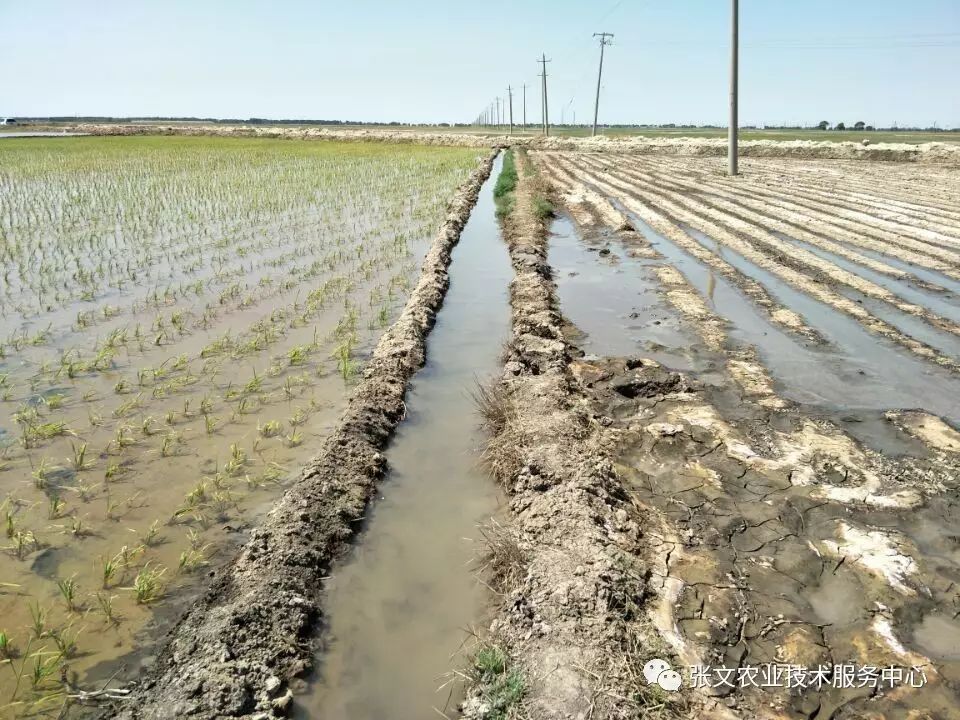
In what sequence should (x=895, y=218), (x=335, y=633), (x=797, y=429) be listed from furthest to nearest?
(x=895, y=218) → (x=797, y=429) → (x=335, y=633)

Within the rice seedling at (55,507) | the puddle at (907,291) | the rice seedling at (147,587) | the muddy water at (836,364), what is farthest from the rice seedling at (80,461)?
the puddle at (907,291)

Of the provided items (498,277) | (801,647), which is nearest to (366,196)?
(498,277)

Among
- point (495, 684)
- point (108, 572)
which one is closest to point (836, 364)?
point (495, 684)

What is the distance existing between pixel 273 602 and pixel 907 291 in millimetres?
8177

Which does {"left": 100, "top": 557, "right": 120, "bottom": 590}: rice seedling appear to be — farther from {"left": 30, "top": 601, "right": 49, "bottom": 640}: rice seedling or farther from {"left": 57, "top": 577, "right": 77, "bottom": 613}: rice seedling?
{"left": 30, "top": 601, "right": 49, "bottom": 640}: rice seedling

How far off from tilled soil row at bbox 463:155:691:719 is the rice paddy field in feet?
4.97

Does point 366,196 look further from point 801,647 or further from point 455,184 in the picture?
point 801,647

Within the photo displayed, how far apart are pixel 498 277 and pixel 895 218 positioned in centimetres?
900

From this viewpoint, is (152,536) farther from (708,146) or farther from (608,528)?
(708,146)

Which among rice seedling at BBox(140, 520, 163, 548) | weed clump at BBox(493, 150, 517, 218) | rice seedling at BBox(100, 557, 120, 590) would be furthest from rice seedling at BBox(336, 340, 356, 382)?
weed clump at BBox(493, 150, 517, 218)

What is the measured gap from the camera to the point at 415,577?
10.2ft

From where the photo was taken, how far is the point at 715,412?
177 inches

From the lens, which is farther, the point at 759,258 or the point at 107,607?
the point at 759,258

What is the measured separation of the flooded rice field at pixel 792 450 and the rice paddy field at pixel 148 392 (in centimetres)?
239
